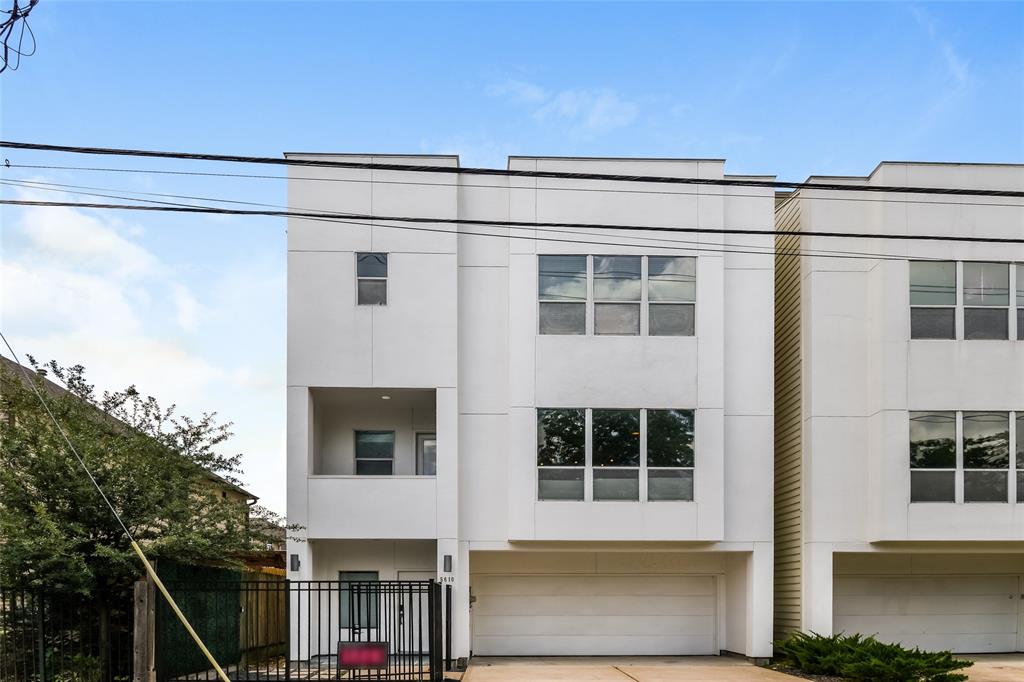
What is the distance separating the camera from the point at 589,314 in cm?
1973

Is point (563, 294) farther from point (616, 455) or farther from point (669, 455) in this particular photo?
point (669, 455)

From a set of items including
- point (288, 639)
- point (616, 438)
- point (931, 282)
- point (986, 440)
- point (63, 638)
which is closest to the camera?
point (63, 638)

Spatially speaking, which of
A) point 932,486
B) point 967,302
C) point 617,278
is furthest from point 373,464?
point 967,302

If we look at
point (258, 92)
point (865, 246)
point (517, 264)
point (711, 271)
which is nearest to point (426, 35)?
point (258, 92)

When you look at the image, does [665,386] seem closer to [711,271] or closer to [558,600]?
[711,271]

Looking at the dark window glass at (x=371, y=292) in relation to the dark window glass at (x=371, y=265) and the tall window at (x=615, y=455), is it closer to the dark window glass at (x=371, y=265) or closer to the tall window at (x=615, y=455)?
the dark window glass at (x=371, y=265)

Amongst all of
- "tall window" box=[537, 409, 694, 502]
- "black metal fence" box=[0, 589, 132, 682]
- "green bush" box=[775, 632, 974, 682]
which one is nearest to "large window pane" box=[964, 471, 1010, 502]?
"green bush" box=[775, 632, 974, 682]

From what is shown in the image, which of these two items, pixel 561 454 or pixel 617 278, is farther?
pixel 617 278

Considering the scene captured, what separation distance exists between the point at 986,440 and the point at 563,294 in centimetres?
823

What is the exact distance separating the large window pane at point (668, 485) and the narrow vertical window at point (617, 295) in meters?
2.68

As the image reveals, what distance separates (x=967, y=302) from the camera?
1952 cm

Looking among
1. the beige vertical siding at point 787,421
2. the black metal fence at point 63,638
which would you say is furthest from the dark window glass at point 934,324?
the black metal fence at point 63,638

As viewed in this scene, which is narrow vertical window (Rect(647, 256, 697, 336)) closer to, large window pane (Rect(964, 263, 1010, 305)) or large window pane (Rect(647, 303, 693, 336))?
large window pane (Rect(647, 303, 693, 336))

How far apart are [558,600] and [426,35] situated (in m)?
12.0
